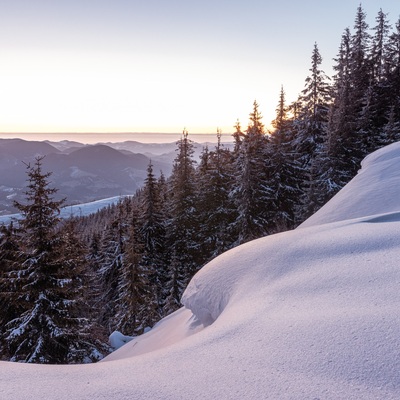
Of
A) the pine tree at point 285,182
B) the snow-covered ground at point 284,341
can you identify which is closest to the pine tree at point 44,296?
the snow-covered ground at point 284,341

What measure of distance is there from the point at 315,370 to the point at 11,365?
13.9 feet

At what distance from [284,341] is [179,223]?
2921 centimetres

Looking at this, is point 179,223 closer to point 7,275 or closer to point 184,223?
point 184,223

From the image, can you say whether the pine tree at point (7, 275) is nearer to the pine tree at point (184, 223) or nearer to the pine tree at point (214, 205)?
the pine tree at point (184, 223)

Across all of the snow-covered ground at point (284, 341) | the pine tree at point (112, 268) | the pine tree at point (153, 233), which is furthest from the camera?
the pine tree at point (153, 233)

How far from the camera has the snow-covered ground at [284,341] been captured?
2709 millimetres

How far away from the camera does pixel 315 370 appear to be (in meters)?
2.79

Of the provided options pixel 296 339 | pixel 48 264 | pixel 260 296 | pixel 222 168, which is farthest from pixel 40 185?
pixel 222 168

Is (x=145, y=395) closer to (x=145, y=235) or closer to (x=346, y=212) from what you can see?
(x=346, y=212)

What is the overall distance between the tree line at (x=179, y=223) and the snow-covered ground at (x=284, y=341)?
10140 mm

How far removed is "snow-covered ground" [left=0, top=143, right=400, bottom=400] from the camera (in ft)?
8.89

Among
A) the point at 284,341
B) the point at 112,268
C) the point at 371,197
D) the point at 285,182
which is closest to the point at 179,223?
the point at 112,268

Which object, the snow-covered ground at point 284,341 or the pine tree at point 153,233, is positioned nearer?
the snow-covered ground at point 284,341

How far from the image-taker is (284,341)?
3.35m
